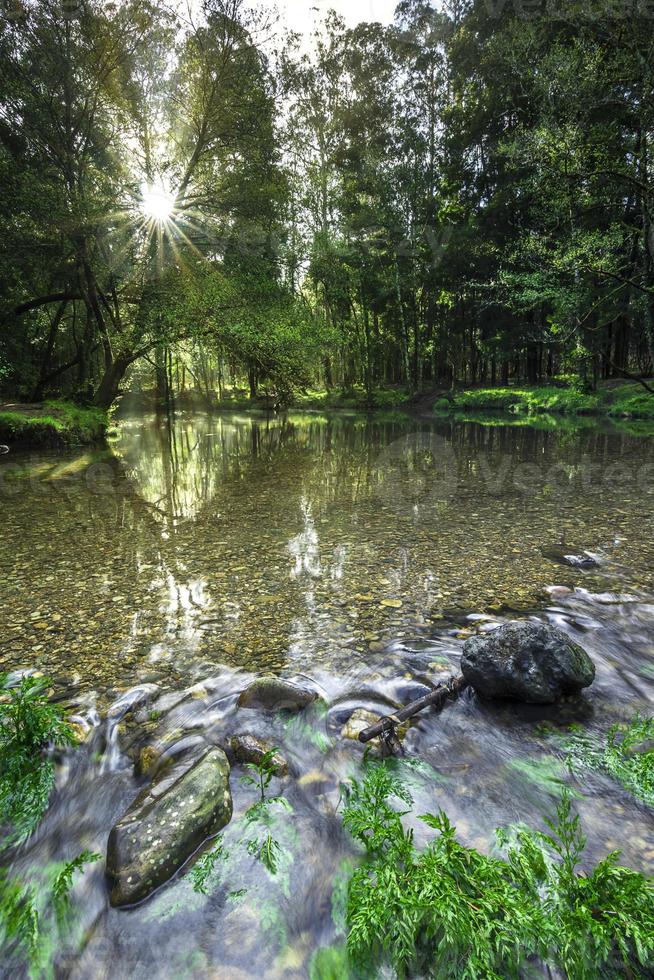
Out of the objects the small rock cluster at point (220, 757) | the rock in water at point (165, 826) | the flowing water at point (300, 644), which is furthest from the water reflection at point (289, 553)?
the rock in water at point (165, 826)

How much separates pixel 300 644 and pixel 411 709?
1.48 metres

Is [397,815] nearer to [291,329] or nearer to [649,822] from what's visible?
[649,822]

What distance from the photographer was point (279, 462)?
51.0 feet

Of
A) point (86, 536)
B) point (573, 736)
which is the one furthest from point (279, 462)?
point (573, 736)

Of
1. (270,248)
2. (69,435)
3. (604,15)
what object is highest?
(604,15)

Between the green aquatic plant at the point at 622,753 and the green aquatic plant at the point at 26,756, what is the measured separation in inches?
132

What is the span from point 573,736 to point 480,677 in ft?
2.29

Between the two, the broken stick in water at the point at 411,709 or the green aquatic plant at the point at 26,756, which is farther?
the broken stick in water at the point at 411,709

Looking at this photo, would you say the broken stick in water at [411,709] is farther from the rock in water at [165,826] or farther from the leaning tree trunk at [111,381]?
the leaning tree trunk at [111,381]

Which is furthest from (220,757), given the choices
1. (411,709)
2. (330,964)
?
(411,709)

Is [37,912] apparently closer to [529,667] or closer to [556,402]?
[529,667]

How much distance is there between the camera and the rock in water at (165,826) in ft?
7.31

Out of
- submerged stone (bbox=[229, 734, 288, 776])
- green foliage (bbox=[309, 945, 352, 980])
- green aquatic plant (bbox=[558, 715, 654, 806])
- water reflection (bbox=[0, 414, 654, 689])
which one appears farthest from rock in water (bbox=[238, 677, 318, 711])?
green aquatic plant (bbox=[558, 715, 654, 806])

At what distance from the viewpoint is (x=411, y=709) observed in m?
3.28
